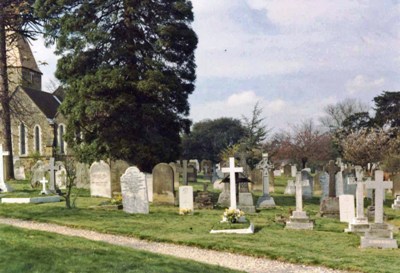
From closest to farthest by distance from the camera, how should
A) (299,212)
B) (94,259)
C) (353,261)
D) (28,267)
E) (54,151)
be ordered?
(28,267) < (94,259) < (353,261) < (299,212) < (54,151)

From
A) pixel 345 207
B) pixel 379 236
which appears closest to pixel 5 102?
pixel 345 207

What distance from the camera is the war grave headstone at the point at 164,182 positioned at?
19.1 meters

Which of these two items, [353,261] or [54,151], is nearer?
[353,261]

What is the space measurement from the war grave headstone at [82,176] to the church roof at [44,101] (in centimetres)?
2382

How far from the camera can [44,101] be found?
50.1m

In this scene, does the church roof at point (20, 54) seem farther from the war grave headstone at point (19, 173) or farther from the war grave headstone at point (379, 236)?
the war grave headstone at point (379, 236)

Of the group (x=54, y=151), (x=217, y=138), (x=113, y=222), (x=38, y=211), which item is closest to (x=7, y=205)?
(x=38, y=211)

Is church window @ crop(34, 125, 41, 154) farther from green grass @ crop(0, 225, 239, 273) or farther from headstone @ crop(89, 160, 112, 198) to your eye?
green grass @ crop(0, 225, 239, 273)

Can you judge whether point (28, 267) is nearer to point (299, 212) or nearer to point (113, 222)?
point (113, 222)

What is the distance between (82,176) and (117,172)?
444 cm

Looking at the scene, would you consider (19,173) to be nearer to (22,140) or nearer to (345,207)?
(22,140)

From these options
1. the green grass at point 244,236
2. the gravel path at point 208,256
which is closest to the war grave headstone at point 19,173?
the green grass at point 244,236

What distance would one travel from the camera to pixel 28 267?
7.48m

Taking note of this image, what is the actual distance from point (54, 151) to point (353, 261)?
3770cm
